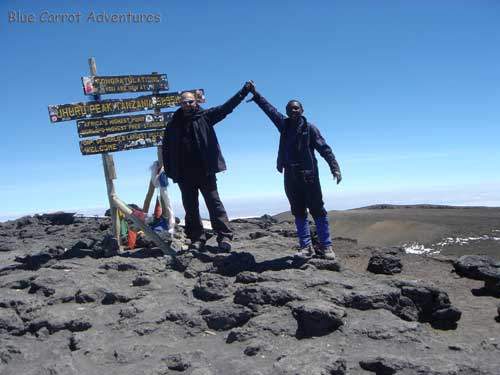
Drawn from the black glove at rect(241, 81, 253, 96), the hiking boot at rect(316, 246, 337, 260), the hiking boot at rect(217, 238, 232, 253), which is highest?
the black glove at rect(241, 81, 253, 96)

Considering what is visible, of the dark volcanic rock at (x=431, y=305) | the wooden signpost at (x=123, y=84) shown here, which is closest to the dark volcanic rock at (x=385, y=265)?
the dark volcanic rock at (x=431, y=305)

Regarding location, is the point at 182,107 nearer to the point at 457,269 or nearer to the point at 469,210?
the point at 457,269

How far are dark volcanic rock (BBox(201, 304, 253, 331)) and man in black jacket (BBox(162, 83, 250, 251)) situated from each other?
2.62 meters

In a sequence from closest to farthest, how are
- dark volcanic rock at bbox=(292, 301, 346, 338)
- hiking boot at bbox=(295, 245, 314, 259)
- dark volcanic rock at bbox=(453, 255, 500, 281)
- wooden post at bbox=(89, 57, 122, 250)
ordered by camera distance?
dark volcanic rock at bbox=(292, 301, 346, 338)
dark volcanic rock at bbox=(453, 255, 500, 281)
hiking boot at bbox=(295, 245, 314, 259)
wooden post at bbox=(89, 57, 122, 250)

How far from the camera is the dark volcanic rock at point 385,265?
25.7 ft

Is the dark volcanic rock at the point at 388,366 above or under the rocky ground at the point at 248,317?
under

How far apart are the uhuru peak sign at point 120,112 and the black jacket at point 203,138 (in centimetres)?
170

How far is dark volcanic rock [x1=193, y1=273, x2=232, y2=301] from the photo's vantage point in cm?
639

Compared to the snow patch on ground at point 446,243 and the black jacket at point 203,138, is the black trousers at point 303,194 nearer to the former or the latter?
the black jacket at point 203,138

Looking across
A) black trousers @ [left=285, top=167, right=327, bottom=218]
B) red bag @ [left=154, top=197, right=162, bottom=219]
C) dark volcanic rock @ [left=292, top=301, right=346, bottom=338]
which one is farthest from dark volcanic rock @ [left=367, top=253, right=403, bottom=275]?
red bag @ [left=154, top=197, right=162, bottom=219]

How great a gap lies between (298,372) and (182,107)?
5.19 m

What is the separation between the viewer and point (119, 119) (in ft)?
32.3

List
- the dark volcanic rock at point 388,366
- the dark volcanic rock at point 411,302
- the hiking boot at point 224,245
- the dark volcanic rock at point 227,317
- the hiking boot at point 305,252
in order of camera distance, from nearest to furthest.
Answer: the dark volcanic rock at point 388,366
the dark volcanic rock at point 227,317
the dark volcanic rock at point 411,302
the hiking boot at point 305,252
the hiking boot at point 224,245

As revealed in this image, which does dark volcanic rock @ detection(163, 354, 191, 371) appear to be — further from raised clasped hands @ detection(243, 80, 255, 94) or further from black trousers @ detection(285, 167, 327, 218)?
raised clasped hands @ detection(243, 80, 255, 94)
